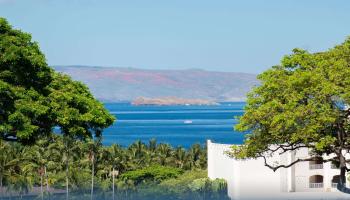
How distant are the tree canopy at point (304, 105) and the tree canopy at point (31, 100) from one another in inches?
214

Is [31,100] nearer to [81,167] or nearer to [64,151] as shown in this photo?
[64,151]

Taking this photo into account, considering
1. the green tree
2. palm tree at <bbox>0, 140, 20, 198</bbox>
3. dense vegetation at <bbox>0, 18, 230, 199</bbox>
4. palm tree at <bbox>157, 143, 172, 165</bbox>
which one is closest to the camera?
the green tree

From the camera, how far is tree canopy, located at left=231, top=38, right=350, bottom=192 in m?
28.1

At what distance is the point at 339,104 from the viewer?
2944cm

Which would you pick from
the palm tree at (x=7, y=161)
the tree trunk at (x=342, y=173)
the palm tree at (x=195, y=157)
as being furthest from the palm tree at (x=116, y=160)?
the tree trunk at (x=342, y=173)

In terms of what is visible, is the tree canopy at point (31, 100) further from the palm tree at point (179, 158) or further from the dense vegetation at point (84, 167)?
the palm tree at point (179, 158)

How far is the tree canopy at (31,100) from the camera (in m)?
26.7

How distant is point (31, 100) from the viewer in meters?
27.2

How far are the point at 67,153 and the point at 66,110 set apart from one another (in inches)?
2105

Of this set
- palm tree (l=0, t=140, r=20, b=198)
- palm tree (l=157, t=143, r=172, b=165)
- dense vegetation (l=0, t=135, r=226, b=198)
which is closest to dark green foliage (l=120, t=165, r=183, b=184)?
dense vegetation (l=0, t=135, r=226, b=198)

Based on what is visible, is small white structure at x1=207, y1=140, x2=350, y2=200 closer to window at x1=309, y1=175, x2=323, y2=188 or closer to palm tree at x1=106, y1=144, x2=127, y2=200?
window at x1=309, y1=175, x2=323, y2=188

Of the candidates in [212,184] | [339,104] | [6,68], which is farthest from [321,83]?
[212,184]

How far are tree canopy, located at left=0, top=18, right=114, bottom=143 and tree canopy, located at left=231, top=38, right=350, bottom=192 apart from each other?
5.44 metres

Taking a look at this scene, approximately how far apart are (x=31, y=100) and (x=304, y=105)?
28.5 ft
